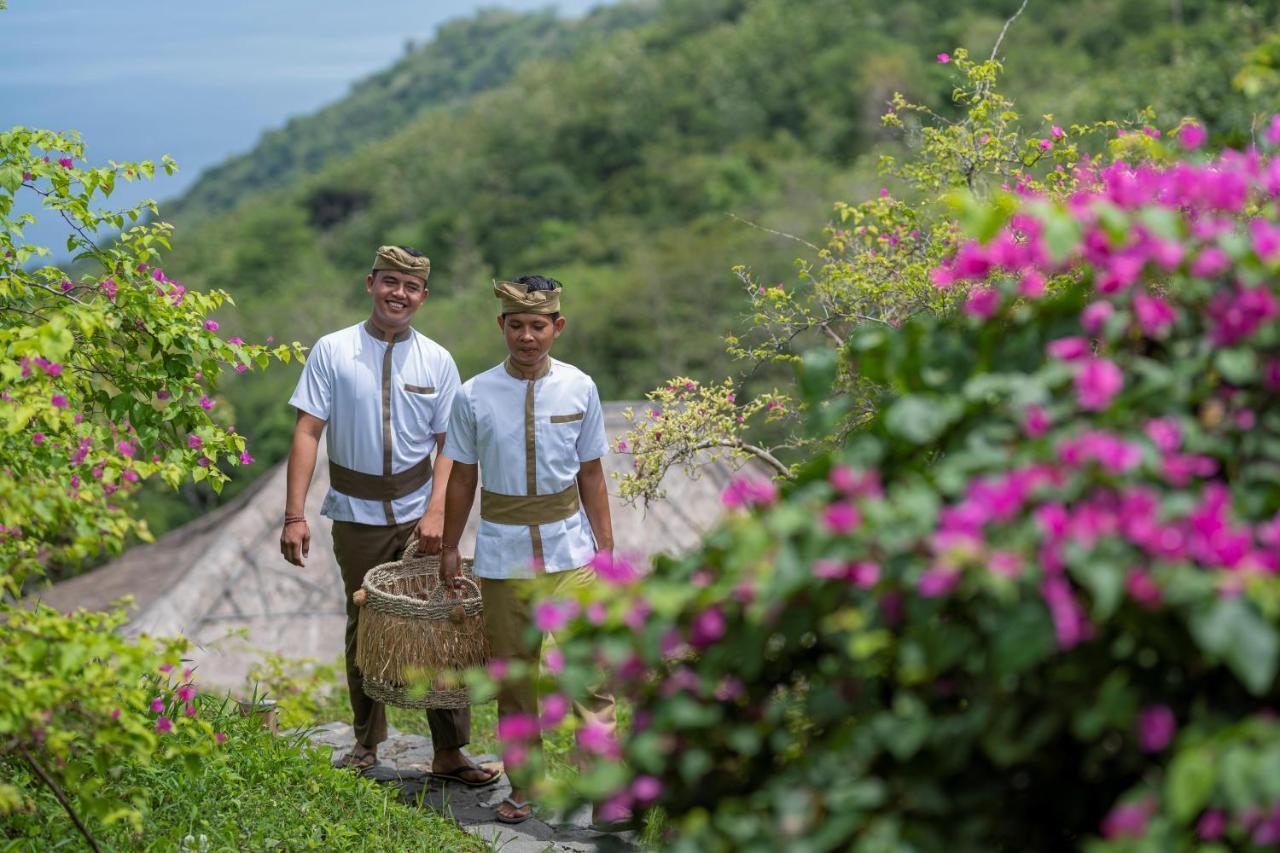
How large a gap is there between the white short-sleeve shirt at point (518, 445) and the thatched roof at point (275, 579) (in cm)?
471

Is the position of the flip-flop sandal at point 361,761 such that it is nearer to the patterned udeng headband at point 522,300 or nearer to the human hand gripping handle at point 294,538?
the human hand gripping handle at point 294,538

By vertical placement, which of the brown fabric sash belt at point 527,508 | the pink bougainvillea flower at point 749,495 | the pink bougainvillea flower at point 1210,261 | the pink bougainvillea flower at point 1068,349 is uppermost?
the pink bougainvillea flower at point 1210,261

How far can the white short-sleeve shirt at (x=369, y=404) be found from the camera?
471 centimetres

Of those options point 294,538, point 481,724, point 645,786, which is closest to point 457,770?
point 294,538

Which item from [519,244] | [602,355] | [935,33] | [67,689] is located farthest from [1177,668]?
[935,33]

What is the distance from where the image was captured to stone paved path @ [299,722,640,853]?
4340 mm

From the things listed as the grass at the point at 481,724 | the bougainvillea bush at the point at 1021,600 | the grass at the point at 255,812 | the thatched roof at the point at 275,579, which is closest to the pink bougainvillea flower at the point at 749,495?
the bougainvillea bush at the point at 1021,600

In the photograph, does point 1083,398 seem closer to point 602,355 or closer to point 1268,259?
point 1268,259

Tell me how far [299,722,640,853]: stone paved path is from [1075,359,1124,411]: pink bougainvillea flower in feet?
8.68

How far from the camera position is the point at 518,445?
4.32 metres

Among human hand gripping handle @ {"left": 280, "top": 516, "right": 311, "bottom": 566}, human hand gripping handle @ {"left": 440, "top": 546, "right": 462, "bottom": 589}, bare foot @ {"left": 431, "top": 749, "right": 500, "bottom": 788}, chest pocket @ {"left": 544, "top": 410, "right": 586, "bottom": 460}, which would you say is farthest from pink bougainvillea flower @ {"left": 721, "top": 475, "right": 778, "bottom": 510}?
bare foot @ {"left": 431, "top": 749, "right": 500, "bottom": 788}

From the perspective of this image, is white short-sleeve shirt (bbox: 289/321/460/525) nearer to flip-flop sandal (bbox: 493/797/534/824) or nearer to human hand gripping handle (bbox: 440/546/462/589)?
human hand gripping handle (bbox: 440/546/462/589)

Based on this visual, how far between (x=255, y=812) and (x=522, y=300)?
187 cm

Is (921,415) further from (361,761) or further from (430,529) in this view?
(361,761)
